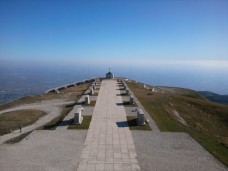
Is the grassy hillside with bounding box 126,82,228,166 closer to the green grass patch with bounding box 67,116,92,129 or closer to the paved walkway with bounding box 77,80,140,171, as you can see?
the paved walkway with bounding box 77,80,140,171

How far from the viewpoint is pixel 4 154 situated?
15797 millimetres

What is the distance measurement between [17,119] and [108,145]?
1270 cm

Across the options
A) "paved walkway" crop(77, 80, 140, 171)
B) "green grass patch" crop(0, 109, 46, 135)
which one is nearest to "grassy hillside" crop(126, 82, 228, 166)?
"paved walkway" crop(77, 80, 140, 171)

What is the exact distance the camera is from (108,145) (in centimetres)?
1744

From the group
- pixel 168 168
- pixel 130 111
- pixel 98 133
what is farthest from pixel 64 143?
pixel 130 111

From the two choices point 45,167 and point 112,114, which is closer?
point 45,167

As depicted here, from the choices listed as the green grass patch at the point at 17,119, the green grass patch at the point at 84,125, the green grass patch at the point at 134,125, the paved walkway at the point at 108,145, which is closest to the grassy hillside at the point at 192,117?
the green grass patch at the point at 134,125

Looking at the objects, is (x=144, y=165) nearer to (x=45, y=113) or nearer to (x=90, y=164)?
(x=90, y=164)

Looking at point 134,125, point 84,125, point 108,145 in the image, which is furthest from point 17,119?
point 108,145

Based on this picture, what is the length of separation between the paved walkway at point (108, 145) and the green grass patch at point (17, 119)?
20.3 ft

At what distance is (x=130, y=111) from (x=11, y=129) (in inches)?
434

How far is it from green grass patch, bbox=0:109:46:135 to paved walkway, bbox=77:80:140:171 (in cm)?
619

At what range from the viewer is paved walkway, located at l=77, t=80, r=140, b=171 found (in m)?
14.5

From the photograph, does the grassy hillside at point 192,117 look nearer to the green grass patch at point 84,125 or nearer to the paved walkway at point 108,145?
the paved walkway at point 108,145
